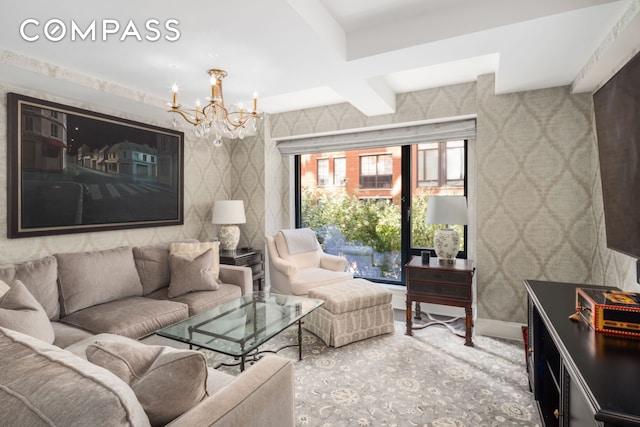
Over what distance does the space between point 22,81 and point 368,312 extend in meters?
3.31

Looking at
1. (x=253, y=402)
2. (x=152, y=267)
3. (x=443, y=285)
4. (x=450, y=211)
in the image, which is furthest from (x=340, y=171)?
(x=253, y=402)

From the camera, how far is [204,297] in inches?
115

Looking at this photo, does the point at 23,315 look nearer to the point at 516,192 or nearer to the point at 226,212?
the point at 226,212

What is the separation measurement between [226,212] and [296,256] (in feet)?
3.29

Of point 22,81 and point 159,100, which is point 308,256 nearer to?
point 159,100

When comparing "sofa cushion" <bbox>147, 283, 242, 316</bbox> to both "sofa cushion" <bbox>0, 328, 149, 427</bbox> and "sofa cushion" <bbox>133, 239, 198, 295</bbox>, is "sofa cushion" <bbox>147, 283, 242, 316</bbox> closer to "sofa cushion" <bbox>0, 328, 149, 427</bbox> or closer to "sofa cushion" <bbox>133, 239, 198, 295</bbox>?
"sofa cushion" <bbox>133, 239, 198, 295</bbox>

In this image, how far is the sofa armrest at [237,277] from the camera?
11.0 feet

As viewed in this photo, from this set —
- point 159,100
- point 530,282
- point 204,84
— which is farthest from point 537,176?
point 159,100

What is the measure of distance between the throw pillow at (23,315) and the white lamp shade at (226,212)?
2129mm

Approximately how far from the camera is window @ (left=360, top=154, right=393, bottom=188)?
412 cm

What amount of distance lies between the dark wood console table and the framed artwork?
11.6 ft

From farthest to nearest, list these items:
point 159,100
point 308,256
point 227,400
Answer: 1. point 308,256
2. point 159,100
3. point 227,400

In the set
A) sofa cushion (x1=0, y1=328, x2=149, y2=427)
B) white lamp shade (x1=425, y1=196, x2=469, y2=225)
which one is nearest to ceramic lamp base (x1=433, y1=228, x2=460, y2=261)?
white lamp shade (x1=425, y1=196, x2=469, y2=225)

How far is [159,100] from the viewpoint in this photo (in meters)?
3.18
